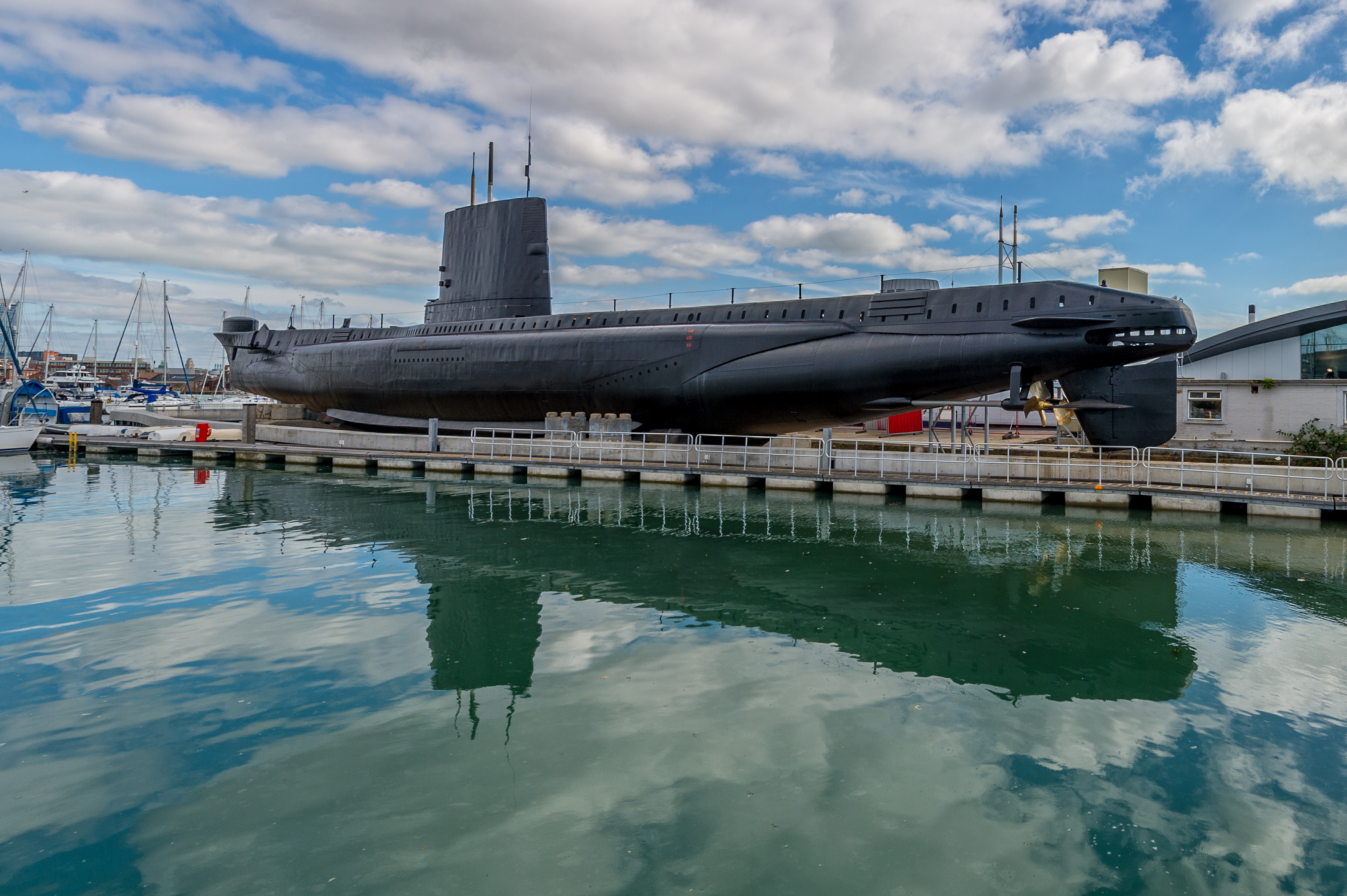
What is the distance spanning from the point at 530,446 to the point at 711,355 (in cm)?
708

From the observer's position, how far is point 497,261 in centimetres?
2959

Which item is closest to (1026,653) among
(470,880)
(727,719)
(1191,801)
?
(1191,801)

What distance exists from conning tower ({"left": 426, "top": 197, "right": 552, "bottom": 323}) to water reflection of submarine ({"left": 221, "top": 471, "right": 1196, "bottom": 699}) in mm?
12662

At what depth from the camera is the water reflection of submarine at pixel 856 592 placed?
8898 millimetres

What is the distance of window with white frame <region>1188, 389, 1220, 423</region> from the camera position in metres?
28.0

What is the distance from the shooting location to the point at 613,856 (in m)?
5.23

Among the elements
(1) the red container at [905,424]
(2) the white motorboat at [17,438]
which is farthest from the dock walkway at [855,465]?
(1) the red container at [905,424]

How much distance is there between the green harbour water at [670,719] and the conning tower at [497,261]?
16.3 metres

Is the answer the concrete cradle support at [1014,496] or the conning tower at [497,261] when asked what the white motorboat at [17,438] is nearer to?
the conning tower at [497,261]

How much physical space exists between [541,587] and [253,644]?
4.23 m

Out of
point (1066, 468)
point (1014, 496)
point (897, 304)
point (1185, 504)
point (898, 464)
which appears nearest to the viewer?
point (1185, 504)

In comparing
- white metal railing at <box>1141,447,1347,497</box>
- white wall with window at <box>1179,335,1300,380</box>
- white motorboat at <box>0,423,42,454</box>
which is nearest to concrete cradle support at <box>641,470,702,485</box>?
white metal railing at <box>1141,447,1347,497</box>

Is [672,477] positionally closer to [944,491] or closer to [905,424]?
[944,491]

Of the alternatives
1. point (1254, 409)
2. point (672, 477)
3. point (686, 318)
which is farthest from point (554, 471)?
point (1254, 409)
